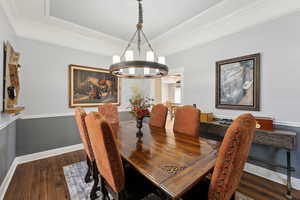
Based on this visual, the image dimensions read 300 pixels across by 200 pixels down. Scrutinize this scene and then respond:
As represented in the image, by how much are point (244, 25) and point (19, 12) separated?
154 inches

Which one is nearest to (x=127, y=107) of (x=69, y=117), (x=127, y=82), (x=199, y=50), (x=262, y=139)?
(x=127, y=82)

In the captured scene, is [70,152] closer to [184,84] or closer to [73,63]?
[73,63]

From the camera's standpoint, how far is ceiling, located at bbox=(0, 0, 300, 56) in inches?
82.0

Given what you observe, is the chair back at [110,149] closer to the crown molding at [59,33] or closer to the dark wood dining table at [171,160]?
the dark wood dining table at [171,160]

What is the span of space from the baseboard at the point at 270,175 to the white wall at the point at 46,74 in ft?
12.7

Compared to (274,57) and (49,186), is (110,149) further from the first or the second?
(274,57)

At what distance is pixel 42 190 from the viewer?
181cm

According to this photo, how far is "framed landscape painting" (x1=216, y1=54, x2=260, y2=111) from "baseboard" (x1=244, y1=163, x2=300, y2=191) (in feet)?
3.21

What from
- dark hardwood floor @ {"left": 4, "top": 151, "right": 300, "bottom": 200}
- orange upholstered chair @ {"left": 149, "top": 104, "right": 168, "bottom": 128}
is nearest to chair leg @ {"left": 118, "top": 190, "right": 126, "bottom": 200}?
dark hardwood floor @ {"left": 4, "top": 151, "right": 300, "bottom": 200}

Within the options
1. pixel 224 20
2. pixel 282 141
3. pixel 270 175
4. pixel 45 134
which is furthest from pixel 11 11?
pixel 270 175

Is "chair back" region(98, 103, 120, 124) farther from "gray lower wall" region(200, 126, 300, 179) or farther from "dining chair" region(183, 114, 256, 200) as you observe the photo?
"gray lower wall" region(200, 126, 300, 179)

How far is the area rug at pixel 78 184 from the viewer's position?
1672 millimetres

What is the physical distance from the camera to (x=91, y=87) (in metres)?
3.39

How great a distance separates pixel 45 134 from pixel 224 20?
4301mm
